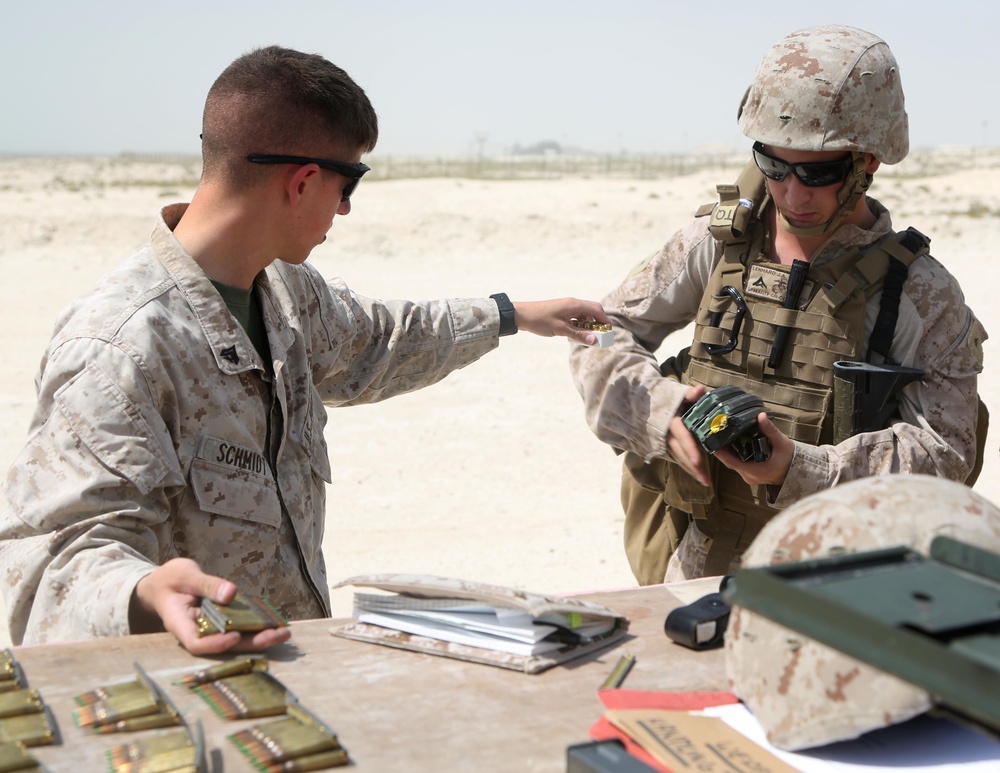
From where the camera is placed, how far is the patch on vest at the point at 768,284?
353 cm

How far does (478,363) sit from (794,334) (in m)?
8.84

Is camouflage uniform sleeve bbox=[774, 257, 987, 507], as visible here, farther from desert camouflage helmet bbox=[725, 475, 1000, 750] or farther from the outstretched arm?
desert camouflage helmet bbox=[725, 475, 1000, 750]

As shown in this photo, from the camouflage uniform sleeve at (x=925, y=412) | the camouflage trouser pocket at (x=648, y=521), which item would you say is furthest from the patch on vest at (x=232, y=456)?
the camouflage uniform sleeve at (x=925, y=412)

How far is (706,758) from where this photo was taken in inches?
75.4

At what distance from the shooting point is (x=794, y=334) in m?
3.53

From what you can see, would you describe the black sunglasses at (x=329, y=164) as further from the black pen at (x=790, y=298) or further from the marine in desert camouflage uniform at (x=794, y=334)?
the black pen at (x=790, y=298)

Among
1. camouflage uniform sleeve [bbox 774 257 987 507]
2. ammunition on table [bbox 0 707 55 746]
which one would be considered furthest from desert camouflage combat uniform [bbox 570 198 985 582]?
ammunition on table [bbox 0 707 55 746]

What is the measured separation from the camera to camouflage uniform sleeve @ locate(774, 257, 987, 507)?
3.28 m

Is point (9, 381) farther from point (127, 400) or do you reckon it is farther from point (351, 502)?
point (127, 400)

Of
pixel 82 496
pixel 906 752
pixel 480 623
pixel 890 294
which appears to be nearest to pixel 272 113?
pixel 82 496

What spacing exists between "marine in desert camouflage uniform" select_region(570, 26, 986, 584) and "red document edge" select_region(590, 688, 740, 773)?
3.82ft

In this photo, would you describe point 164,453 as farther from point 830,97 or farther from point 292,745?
point 830,97

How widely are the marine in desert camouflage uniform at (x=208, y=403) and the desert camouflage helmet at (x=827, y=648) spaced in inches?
42.3

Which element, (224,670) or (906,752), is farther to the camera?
(224,670)
